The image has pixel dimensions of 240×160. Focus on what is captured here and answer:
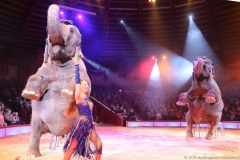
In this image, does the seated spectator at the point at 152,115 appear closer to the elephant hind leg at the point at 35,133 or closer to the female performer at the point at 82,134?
the elephant hind leg at the point at 35,133

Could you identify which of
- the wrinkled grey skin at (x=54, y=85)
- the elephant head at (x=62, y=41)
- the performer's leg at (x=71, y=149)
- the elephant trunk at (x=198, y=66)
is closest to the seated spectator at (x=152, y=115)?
the elephant trunk at (x=198, y=66)

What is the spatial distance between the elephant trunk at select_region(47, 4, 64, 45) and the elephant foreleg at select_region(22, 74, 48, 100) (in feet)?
2.43

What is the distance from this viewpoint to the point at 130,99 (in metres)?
18.1

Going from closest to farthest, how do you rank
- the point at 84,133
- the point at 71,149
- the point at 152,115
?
the point at 71,149 < the point at 84,133 < the point at 152,115

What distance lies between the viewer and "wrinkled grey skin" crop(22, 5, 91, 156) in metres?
4.27

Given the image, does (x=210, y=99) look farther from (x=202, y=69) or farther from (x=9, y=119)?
(x=9, y=119)

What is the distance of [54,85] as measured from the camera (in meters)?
4.48

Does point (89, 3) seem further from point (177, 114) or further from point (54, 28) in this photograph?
point (54, 28)

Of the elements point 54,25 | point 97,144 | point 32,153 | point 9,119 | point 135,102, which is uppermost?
point 54,25

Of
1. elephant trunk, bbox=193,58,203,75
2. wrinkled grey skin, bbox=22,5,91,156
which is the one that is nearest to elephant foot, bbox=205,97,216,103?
elephant trunk, bbox=193,58,203,75

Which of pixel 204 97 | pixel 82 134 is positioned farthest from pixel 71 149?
pixel 204 97

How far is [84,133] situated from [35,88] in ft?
4.07

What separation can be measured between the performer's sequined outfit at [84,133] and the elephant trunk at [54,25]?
1177mm

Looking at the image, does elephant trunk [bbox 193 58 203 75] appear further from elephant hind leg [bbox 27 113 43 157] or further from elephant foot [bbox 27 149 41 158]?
elephant foot [bbox 27 149 41 158]
